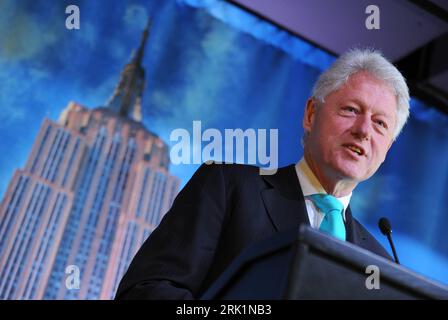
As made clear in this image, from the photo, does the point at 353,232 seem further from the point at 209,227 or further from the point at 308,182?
the point at 209,227

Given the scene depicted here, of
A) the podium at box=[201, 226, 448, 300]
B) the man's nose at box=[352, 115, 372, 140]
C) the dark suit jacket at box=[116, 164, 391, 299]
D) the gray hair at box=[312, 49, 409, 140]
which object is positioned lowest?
the podium at box=[201, 226, 448, 300]

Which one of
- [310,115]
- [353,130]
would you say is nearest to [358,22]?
[310,115]

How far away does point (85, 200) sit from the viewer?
7.87ft

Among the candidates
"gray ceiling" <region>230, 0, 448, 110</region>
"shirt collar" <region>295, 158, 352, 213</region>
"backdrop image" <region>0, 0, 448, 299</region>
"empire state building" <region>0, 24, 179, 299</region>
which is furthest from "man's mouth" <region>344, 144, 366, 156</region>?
"gray ceiling" <region>230, 0, 448, 110</region>

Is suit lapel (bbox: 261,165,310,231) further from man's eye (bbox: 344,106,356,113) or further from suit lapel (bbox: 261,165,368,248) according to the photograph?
man's eye (bbox: 344,106,356,113)

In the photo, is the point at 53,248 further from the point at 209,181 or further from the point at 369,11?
the point at 369,11

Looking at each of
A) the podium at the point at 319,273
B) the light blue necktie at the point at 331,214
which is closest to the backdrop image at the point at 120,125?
the light blue necktie at the point at 331,214

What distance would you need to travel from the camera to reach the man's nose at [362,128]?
1.29 meters

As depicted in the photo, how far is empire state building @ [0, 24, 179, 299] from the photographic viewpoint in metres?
2.20

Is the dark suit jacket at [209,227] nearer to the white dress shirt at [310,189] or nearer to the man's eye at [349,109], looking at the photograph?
the white dress shirt at [310,189]

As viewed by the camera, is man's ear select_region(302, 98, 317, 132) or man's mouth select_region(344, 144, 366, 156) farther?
man's ear select_region(302, 98, 317, 132)

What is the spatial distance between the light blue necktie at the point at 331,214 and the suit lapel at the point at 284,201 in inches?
1.7

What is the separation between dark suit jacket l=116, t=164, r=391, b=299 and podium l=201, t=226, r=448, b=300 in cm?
28

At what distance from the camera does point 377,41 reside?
139 inches
